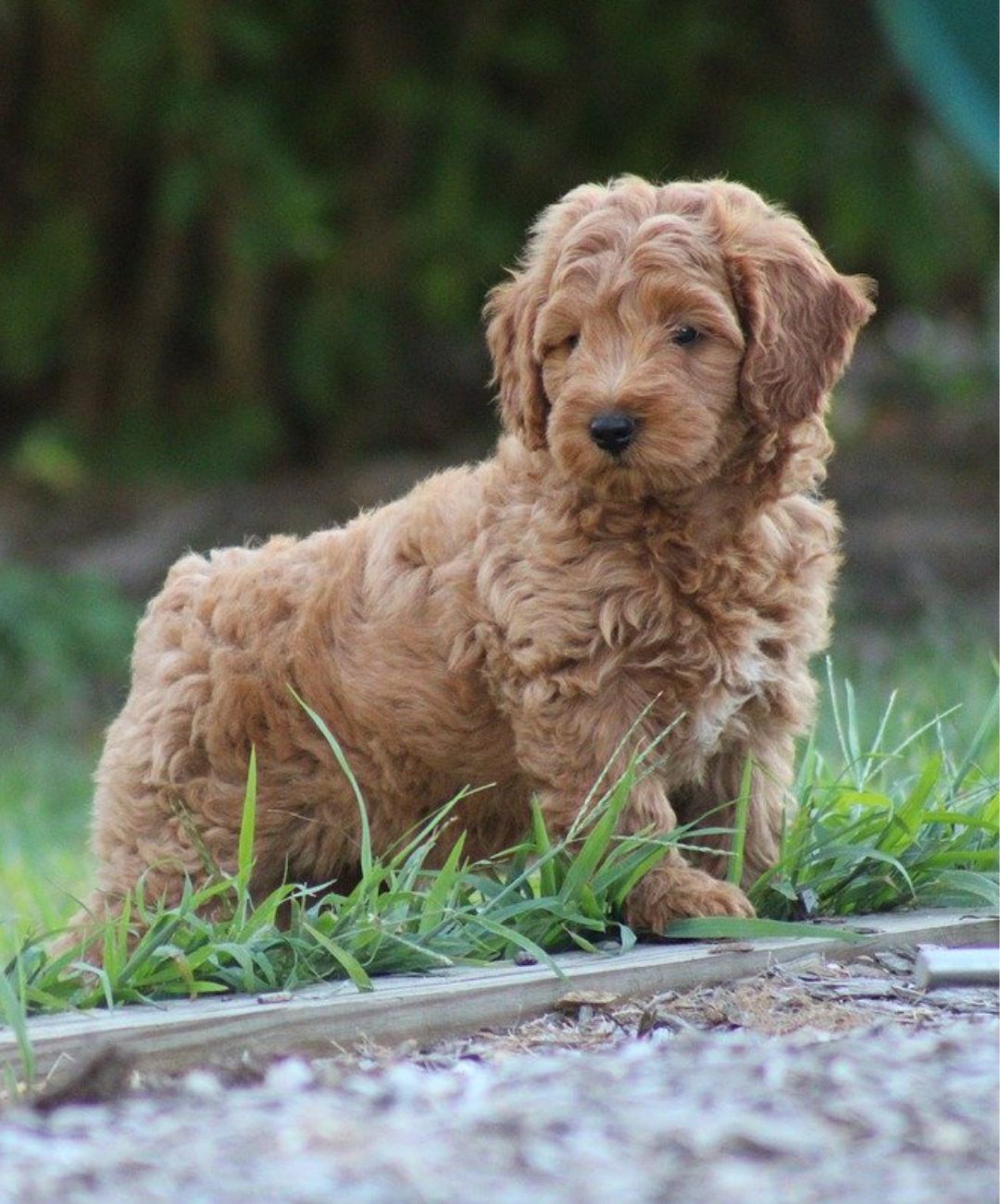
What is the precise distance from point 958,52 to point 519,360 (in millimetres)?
5894

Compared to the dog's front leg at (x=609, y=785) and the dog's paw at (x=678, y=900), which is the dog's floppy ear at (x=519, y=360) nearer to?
the dog's front leg at (x=609, y=785)

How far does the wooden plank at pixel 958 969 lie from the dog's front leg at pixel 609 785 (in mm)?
493

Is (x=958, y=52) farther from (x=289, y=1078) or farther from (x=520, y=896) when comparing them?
(x=289, y=1078)

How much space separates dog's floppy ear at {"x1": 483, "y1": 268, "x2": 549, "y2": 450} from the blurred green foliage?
6738 mm

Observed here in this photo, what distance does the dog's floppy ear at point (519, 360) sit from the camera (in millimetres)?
4523

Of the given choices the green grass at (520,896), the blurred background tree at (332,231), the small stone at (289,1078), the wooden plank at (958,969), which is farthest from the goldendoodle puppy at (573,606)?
the blurred background tree at (332,231)

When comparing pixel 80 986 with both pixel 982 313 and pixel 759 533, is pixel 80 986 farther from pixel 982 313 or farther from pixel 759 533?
pixel 982 313

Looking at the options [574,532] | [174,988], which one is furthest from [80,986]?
[574,532]

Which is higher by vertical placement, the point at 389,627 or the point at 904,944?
the point at 389,627

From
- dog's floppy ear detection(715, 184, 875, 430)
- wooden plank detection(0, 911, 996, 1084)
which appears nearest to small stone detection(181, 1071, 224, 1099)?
wooden plank detection(0, 911, 996, 1084)

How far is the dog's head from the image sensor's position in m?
4.21

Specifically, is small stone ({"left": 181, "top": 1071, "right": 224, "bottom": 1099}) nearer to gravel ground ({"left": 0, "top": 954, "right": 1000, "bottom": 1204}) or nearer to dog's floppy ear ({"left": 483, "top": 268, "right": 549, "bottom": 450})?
gravel ground ({"left": 0, "top": 954, "right": 1000, "bottom": 1204})

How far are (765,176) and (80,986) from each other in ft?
28.0

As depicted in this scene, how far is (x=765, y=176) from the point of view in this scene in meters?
11.4
